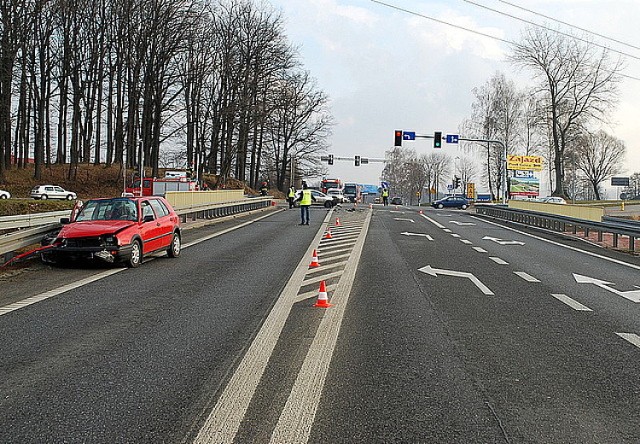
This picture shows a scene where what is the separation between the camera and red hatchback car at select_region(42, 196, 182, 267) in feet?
44.9

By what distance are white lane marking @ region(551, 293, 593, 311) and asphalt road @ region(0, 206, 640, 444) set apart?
5 centimetres

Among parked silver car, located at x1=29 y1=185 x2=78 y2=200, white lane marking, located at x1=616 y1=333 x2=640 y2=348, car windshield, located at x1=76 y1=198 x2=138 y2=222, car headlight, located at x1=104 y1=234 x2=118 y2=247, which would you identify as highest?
parked silver car, located at x1=29 y1=185 x2=78 y2=200

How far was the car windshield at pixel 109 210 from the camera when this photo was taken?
589 inches

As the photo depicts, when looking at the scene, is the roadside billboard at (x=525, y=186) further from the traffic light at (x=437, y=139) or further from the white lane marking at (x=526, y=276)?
the white lane marking at (x=526, y=276)

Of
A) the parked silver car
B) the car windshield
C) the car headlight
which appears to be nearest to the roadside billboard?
the parked silver car

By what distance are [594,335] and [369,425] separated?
4.30 meters

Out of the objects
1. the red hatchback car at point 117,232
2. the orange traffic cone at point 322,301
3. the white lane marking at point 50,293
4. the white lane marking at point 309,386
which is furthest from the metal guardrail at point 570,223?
the white lane marking at point 50,293

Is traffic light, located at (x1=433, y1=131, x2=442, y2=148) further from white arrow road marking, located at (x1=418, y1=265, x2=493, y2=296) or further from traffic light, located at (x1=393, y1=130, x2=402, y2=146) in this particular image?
white arrow road marking, located at (x1=418, y1=265, x2=493, y2=296)

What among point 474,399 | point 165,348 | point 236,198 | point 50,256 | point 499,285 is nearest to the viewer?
point 474,399

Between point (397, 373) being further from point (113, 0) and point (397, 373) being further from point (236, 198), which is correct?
point (113, 0)

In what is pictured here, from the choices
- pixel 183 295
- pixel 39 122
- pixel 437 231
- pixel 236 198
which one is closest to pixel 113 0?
pixel 39 122

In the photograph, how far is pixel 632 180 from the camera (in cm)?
13912

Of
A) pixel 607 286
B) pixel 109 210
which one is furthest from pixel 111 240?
pixel 607 286

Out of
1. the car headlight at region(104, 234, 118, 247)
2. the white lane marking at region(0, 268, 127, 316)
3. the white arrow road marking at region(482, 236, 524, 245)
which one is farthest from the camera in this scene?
the white arrow road marking at region(482, 236, 524, 245)
